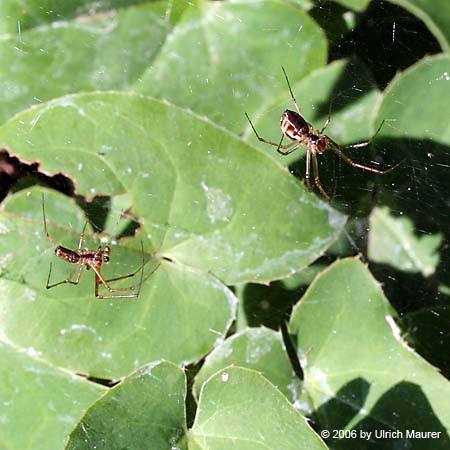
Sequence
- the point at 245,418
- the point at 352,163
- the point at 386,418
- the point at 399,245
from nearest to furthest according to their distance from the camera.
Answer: the point at 245,418 → the point at 386,418 → the point at 352,163 → the point at 399,245

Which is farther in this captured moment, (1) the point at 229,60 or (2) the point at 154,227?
(1) the point at 229,60

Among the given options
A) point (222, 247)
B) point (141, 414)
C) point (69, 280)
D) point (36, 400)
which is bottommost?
point (36, 400)

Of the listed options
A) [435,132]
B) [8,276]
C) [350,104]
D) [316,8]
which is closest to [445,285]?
[435,132]

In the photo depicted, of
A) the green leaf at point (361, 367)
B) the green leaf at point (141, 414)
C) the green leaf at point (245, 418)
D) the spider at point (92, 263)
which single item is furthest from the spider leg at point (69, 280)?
the green leaf at point (361, 367)

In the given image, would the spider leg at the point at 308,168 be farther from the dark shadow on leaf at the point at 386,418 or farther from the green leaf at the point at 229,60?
the dark shadow on leaf at the point at 386,418

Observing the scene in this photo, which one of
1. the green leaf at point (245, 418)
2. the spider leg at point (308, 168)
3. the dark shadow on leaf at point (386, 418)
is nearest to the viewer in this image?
the green leaf at point (245, 418)

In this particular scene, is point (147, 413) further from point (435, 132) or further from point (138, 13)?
point (138, 13)

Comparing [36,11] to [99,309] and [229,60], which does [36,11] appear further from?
[99,309]

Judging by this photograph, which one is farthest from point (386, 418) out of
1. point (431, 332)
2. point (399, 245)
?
point (399, 245)
